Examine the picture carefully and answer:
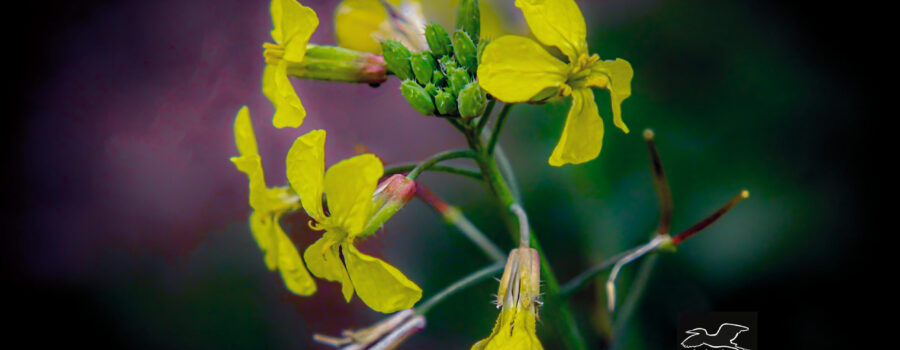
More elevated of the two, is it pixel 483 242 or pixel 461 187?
pixel 461 187

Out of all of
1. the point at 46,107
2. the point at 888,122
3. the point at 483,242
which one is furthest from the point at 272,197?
the point at 46,107

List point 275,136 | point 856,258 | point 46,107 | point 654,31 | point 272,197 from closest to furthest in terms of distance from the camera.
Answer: point 272,197 < point 856,258 < point 654,31 < point 275,136 < point 46,107

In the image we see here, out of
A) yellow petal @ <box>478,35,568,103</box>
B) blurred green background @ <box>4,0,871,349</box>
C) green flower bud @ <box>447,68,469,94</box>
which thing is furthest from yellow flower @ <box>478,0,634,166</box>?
blurred green background @ <box>4,0,871,349</box>

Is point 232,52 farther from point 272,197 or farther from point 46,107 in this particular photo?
point 272,197

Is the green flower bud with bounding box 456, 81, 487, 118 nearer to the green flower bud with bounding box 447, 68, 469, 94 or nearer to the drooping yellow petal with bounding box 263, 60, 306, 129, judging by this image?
the green flower bud with bounding box 447, 68, 469, 94

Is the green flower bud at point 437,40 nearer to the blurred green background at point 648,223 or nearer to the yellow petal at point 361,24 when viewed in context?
the yellow petal at point 361,24

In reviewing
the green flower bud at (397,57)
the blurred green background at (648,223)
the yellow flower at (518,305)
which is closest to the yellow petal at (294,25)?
the green flower bud at (397,57)
